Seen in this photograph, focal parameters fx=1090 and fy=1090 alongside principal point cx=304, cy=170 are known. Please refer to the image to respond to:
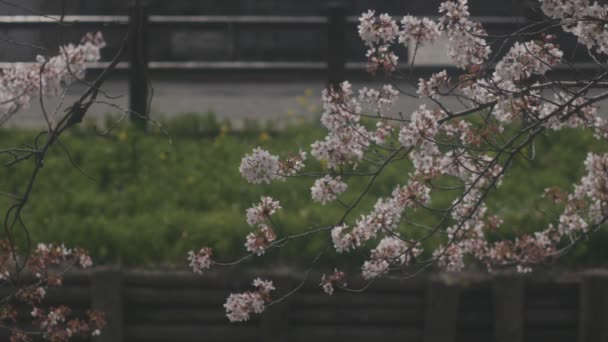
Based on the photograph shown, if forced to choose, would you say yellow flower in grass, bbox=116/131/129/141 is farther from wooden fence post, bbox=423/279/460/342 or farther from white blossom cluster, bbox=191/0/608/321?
white blossom cluster, bbox=191/0/608/321

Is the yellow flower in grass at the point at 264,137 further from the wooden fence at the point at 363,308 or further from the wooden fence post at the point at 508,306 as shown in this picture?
the wooden fence post at the point at 508,306

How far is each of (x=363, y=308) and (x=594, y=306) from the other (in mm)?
1434

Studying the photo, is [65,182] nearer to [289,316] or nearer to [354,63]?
[289,316]

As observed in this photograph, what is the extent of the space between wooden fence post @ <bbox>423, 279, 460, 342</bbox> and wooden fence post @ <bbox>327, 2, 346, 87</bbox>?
3.18 m

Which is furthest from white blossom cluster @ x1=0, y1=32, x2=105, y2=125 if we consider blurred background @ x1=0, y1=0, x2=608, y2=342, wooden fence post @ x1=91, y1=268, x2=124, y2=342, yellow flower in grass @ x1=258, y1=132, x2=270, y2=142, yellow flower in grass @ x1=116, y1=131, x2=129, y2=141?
yellow flower in grass @ x1=258, y1=132, x2=270, y2=142

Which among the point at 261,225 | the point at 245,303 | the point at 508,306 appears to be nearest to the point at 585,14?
the point at 261,225

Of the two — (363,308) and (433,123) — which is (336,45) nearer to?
(363,308)

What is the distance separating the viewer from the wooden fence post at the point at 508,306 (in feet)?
22.2

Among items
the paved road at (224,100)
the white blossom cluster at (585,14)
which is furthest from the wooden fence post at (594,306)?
the paved road at (224,100)

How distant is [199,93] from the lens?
39.2ft

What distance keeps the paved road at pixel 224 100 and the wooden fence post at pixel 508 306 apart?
3.55 metres

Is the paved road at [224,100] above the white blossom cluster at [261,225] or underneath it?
above

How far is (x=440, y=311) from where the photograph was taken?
22.2ft

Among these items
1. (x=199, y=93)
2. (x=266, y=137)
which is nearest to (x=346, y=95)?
(x=266, y=137)
